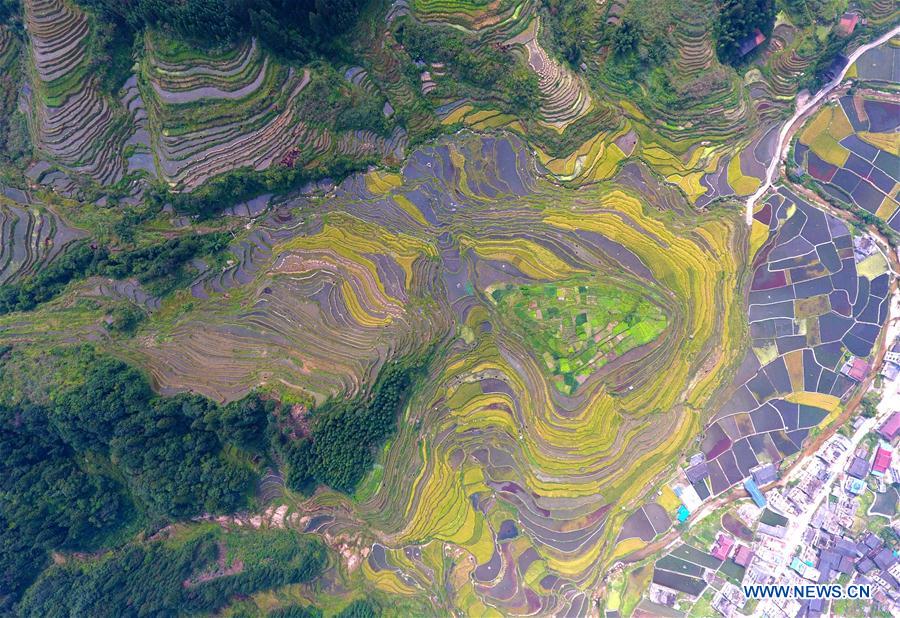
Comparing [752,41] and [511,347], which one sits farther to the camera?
[511,347]

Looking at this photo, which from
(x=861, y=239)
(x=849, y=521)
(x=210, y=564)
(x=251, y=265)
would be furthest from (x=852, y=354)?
(x=210, y=564)

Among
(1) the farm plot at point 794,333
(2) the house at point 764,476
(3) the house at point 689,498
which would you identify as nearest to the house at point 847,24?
(1) the farm plot at point 794,333

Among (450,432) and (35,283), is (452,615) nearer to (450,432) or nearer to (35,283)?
(450,432)

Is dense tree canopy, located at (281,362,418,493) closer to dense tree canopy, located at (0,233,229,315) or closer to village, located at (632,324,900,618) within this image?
dense tree canopy, located at (0,233,229,315)

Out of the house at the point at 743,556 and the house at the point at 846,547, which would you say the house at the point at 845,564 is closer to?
the house at the point at 846,547

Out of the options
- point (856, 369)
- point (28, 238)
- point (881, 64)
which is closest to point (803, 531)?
point (856, 369)

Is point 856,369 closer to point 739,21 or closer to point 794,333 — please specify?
point 794,333
